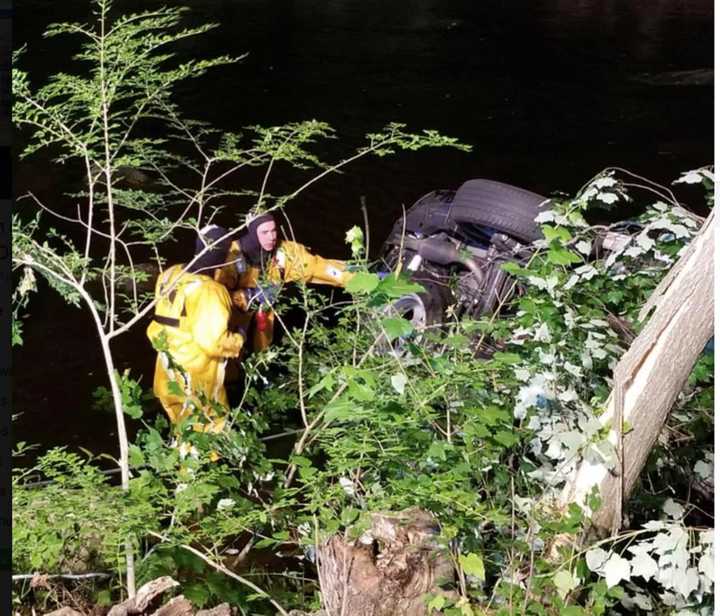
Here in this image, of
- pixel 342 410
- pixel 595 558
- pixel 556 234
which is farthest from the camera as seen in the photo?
pixel 556 234

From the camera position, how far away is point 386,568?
285cm

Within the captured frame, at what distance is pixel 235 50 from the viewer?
16.1 metres

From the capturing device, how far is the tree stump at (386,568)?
2807 millimetres

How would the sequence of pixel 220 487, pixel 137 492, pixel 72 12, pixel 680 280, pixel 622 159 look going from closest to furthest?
pixel 680 280 < pixel 137 492 < pixel 220 487 < pixel 622 159 < pixel 72 12

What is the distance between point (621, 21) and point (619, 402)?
54.9ft

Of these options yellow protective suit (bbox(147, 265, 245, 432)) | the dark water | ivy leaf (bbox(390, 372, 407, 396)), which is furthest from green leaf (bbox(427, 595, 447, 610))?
the dark water

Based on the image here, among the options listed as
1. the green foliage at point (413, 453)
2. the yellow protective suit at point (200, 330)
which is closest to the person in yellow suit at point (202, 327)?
the yellow protective suit at point (200, 330)

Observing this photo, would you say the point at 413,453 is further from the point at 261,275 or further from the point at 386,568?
the point at 261,275

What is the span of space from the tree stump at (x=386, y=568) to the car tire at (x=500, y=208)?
2561 mm

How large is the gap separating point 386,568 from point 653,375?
2.75 ft

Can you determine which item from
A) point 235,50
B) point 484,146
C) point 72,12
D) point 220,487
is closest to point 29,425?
point 220,487

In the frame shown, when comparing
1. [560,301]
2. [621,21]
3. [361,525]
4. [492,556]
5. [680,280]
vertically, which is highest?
[680,280]

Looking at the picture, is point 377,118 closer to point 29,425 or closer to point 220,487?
point 29,425

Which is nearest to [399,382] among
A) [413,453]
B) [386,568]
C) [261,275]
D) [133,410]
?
[413,453]
